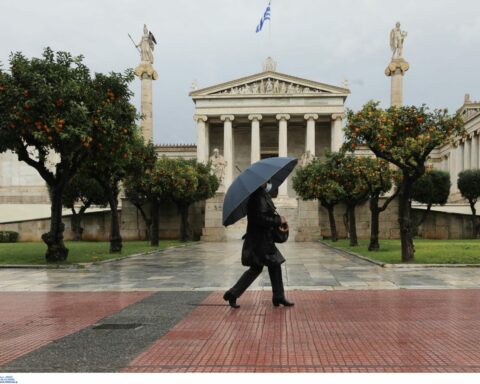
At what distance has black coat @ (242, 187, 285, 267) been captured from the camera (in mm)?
8094

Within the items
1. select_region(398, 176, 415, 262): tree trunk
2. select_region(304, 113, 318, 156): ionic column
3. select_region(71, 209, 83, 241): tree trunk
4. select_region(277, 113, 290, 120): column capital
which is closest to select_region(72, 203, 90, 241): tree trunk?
select_region(71, 209, 83, 241): tree trunk

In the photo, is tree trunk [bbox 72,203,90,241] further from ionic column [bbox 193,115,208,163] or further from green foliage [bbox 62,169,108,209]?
ionic column [bbox 193,115,208,163]

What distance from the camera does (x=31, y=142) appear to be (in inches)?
703

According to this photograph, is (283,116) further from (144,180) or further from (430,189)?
(144,180)

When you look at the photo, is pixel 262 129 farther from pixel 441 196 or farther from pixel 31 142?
pixel 31 142

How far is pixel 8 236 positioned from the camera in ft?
126

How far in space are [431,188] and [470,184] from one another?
19.8 ft

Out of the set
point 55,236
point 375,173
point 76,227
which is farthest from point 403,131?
point 76,227

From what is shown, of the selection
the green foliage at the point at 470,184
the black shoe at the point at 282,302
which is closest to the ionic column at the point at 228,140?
the green foliage at the point at 470,184

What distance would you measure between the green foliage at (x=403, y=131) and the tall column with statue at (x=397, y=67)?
124 feet

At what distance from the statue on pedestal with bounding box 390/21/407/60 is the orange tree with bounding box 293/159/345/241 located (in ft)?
82.5

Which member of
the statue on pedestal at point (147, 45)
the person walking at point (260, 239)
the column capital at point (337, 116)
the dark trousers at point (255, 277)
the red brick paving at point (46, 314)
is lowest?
the red brick paving at point (46, 314)

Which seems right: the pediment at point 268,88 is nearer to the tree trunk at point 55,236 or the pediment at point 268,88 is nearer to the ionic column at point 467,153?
the ionic column at point 467,153

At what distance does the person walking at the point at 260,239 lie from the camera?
8.10 m
